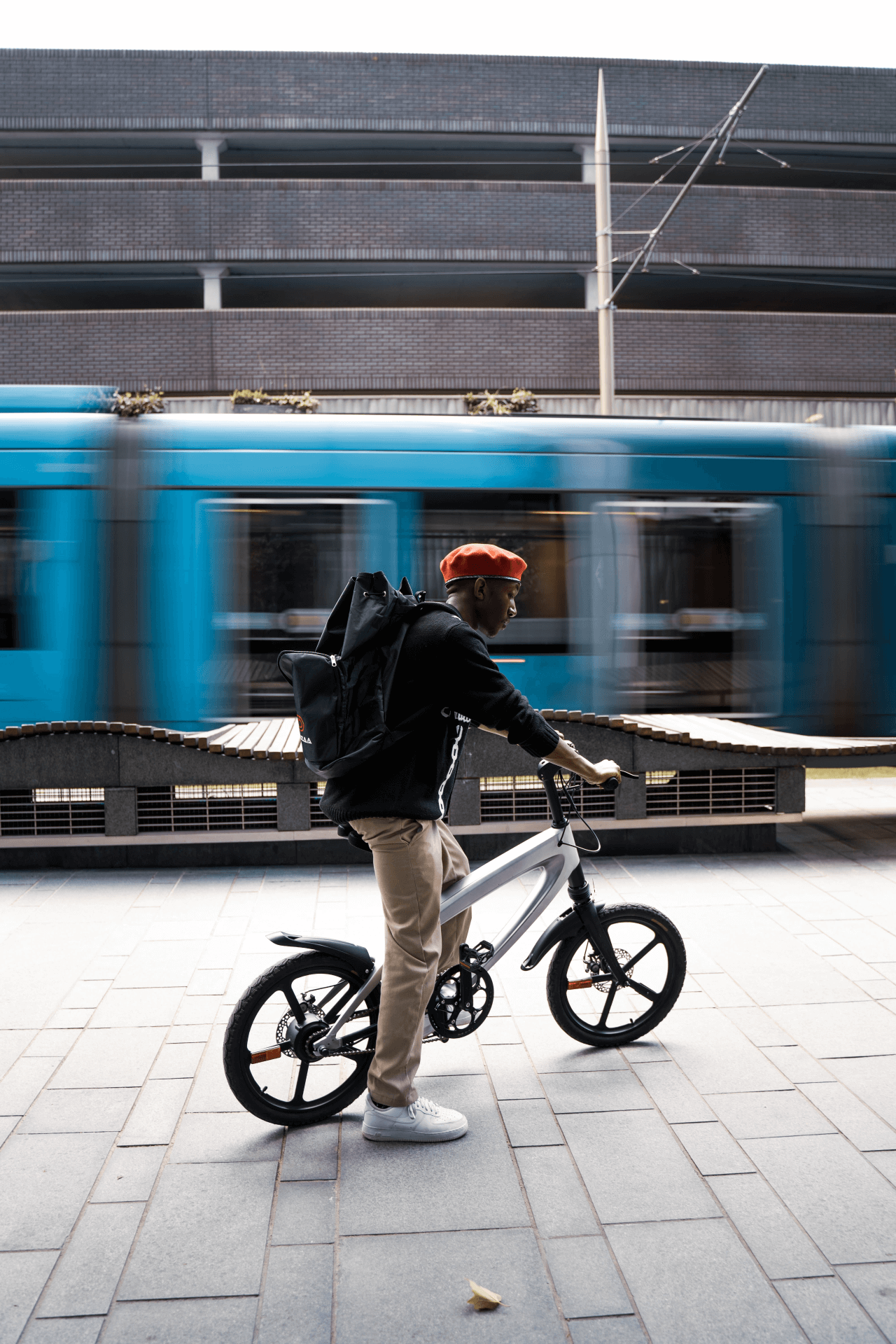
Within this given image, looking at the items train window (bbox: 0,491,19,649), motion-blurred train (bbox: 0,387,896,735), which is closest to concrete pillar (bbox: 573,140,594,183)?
motion-blurred train (bbox: 0,387,896,735)

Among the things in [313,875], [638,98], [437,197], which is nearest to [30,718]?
[313,875]

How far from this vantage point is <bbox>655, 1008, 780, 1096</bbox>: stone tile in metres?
3.60

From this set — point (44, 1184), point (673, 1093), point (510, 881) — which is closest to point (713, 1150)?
point (673, 1093)

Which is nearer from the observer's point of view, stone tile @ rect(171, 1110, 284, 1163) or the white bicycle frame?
stone tile @ rect(171, 1110, 284, 1163)

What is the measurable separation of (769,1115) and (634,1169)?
58 centimetres

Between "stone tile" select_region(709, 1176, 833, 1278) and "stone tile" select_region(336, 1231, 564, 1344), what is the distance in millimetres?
560

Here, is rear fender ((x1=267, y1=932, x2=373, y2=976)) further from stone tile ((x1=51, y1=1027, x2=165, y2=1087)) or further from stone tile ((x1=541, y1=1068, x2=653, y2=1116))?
stone tile ((x1=51, y1=1027, x2=165, y2=1087))

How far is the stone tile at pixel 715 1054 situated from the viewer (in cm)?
360

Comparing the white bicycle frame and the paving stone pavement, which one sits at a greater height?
the white bicycle frame

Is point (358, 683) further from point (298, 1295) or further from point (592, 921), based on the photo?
point (298, 1295)

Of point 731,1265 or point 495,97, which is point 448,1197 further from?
point 495,97

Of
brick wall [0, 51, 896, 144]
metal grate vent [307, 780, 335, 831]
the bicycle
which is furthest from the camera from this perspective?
brick wall [0, 51, 896, 144]

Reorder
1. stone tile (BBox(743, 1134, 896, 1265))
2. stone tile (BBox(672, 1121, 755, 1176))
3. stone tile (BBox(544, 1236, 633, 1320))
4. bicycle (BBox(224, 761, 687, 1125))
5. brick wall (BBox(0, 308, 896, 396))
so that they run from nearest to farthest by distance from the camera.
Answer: stone tile (BBox(544, 1236, 633, 1320)), stone tile (BBox(743, 1134, 896, 1265)), stone tile (BBox(672, 1121, 755, 1176)), bicycle (BBox(224, 761, 687, 1125)), brick wall (BBox(0, 308, 896, 396))

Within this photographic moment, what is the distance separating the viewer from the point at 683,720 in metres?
8.08
